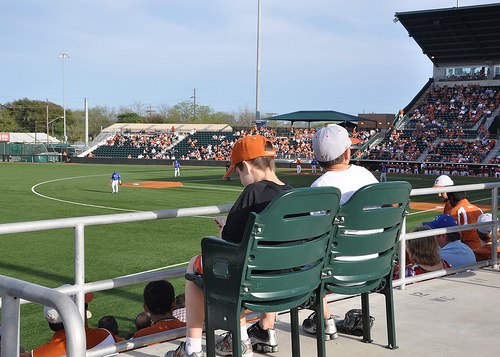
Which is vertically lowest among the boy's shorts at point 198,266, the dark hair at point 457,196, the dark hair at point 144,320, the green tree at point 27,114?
the dark hair at point 144,320

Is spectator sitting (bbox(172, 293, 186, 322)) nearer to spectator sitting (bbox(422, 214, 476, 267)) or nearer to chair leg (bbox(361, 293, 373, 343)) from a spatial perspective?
chair leg (bbox(361, 293, 373, 343))

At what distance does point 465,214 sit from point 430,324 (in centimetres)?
272

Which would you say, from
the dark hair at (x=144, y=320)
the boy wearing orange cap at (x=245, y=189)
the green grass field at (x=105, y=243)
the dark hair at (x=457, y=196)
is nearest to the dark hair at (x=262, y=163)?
the boy wearing orange cap at (x=245, y=189)

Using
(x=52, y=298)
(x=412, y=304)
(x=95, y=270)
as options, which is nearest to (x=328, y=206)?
(x=52, y=298)

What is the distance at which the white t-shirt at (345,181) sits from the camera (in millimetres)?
3520

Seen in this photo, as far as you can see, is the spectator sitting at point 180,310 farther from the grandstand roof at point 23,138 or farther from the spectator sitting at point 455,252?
the grandstand roof at point 23,138

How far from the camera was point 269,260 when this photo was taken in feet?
8.60

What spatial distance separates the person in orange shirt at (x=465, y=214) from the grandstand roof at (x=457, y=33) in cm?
4281

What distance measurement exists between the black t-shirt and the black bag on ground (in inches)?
59.8

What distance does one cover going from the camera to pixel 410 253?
20.1 ft

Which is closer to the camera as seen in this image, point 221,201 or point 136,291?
point 136,291

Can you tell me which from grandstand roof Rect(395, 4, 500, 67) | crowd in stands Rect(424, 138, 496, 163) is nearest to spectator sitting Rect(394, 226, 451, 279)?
crowd in stands Rect(424, 138, 496, 163)

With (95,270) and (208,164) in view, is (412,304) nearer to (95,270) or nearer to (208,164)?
(95,270)

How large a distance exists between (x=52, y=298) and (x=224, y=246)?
3.87 ft
